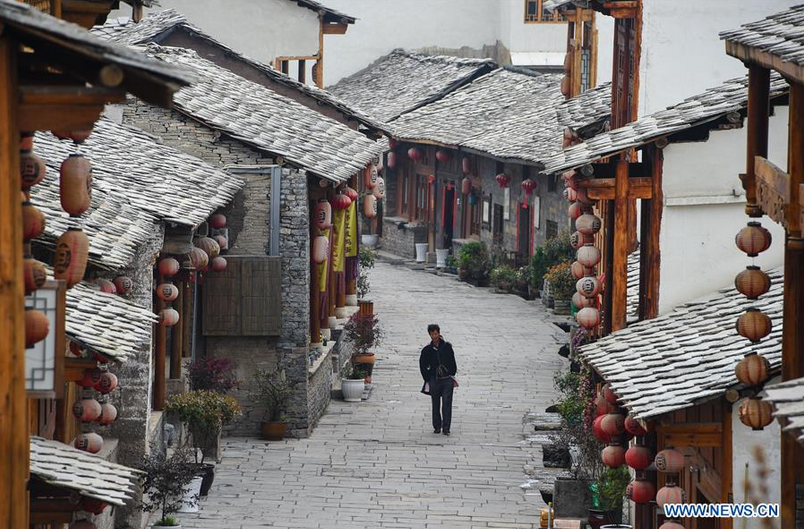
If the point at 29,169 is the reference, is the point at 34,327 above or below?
below

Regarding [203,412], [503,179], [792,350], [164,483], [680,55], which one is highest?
[680,55]

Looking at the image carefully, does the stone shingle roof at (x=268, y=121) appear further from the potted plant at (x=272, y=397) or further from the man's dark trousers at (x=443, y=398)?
the man's dark trousers at (x=443, y=398)

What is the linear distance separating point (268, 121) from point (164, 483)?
9.23 metres

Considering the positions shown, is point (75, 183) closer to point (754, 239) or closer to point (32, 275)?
point (32, 275)

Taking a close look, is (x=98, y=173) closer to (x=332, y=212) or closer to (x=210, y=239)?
(x=210, y=239)

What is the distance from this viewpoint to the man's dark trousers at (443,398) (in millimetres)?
22766

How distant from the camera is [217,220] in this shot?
21859mm

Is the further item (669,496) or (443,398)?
(443,398)

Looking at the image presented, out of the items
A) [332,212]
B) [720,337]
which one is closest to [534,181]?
[332,212]

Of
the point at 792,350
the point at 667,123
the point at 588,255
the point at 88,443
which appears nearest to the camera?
the point at 792,350

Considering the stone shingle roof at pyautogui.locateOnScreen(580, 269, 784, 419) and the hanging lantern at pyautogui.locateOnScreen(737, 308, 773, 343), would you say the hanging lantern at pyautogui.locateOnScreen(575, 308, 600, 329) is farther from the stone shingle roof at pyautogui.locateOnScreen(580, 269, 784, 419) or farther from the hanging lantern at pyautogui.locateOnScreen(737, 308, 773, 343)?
the hanging lantern at pyautogui.locateOnScreen(737, 308, 773, 343)

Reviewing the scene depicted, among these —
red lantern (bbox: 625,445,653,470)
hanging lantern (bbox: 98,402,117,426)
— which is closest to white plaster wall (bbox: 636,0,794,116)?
red lantern (bbox: 625,445,653,470)

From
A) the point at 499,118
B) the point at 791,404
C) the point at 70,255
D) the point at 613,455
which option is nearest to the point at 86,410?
the point at 70,255

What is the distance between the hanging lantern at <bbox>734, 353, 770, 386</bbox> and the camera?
36.1 ft
